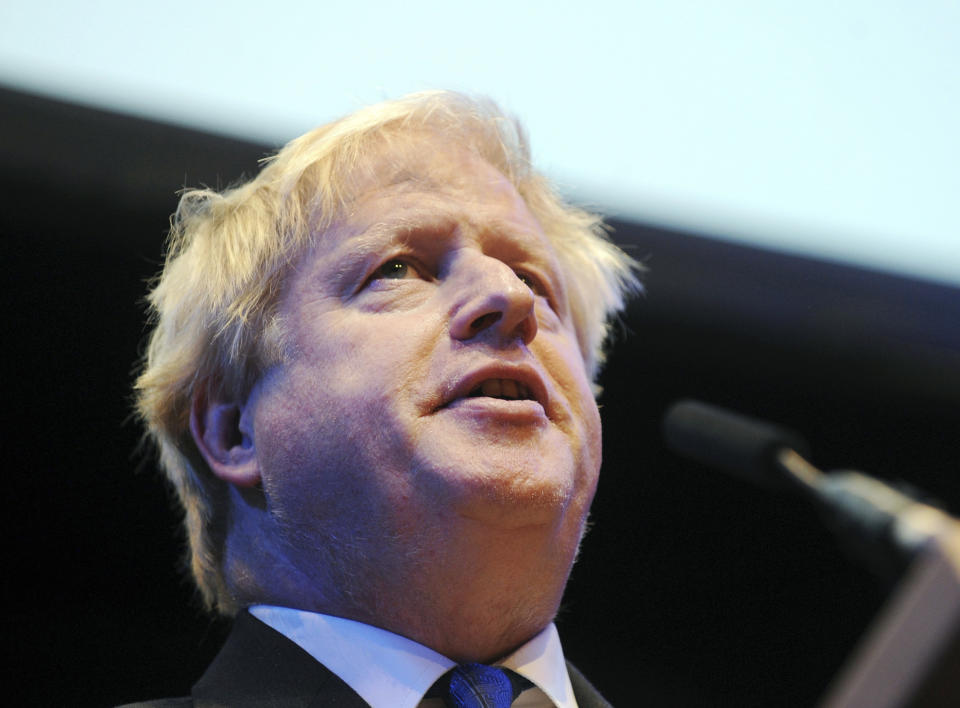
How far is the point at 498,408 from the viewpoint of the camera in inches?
51.0

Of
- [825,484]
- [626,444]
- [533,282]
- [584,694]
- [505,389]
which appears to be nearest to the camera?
[825,484]


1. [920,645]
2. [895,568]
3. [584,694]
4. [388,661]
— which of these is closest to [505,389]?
[388,661]

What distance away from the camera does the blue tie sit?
1271 mm

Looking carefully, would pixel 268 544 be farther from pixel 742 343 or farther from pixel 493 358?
pixel 742 343

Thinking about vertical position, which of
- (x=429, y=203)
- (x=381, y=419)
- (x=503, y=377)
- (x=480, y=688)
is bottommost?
(x=480, y=688)

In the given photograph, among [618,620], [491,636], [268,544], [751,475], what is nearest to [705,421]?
[751,475]

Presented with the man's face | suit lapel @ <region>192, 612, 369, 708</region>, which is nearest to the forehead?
the man's face

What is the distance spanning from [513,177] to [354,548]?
2.55 feet

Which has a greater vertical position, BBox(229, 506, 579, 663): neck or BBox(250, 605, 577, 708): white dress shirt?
BBox(229, 506, 579, 663): neck

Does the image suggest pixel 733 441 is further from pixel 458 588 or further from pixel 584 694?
pixel 584 694

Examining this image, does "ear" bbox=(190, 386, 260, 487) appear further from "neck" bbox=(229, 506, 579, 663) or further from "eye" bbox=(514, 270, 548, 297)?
"eye" bbox=(514, 270, 548, 297)

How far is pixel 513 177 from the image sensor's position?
177 cm

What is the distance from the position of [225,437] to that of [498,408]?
551mm

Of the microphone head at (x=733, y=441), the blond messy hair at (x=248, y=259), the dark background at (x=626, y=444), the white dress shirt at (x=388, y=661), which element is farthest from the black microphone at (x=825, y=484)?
the dark background at (x=626, y=444)
